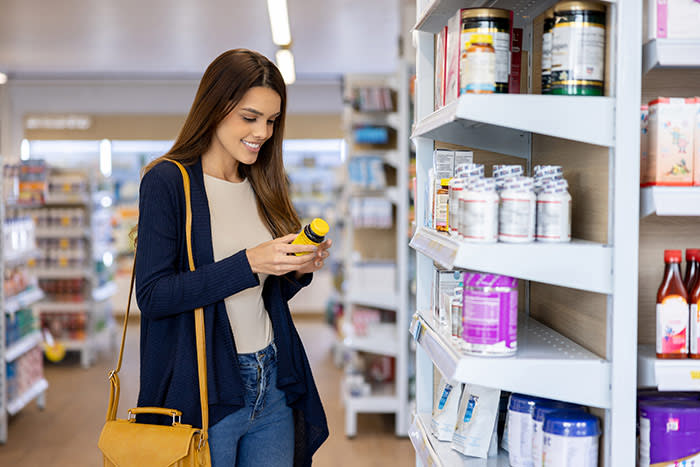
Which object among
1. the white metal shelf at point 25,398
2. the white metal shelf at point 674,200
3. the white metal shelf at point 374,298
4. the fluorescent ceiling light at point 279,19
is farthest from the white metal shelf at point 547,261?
the white metal shelf at point 25,398

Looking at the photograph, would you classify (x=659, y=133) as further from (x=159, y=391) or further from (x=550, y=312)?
(x=159, y=391)

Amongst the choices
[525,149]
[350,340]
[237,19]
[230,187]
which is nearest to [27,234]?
[350,340]

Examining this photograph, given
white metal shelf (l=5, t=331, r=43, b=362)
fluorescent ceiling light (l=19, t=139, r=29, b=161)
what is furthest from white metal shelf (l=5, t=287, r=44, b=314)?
fluorescent ceiling light (l=19, t=139, r=29, b=161)

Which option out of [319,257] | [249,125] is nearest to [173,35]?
[249,125]

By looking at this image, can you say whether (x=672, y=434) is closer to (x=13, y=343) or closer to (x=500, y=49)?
(x=500, y=49)

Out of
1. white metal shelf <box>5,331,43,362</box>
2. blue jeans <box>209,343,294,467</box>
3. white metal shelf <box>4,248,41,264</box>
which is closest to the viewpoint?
blue jeans <box>209,343,294,467</box>

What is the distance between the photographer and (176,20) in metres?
7.41

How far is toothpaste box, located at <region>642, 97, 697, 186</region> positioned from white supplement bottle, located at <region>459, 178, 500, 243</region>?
1.16 ft

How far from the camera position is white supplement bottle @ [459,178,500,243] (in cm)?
151

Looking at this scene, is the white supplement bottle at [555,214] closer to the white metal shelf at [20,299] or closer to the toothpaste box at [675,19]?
the toothpaste box at [675,19]

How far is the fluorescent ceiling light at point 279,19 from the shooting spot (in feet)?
17.4

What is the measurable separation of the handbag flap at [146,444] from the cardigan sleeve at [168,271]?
284 mm

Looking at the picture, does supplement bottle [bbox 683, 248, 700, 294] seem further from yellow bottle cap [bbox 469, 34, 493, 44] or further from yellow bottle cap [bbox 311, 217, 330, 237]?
yellow bottle cap [bbox 311, 217, 330, 237]

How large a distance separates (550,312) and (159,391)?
109cm
